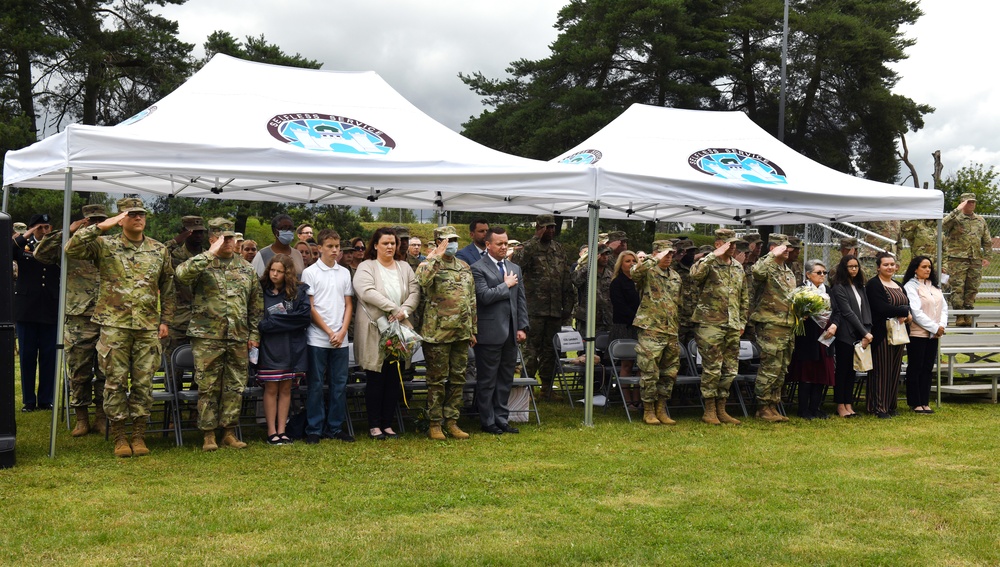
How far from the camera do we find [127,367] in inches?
270

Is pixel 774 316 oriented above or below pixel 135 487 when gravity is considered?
above

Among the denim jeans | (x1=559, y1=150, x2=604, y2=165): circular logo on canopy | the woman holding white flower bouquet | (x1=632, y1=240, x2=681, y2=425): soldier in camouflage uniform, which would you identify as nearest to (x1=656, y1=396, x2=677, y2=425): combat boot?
(x1=632, y1=240, x2=681, y2=425): soldier in camouflage uniform

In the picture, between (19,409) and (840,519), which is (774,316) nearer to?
(840,519)

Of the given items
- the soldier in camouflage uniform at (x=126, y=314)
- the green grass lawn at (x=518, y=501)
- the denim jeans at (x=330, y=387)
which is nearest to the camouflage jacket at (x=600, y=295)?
the green grass lawn at (x=518, y=501)

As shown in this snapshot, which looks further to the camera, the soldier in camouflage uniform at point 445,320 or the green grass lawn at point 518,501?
the soldier in camouflage uniform at point 445,320

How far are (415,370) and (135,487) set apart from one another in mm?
3551

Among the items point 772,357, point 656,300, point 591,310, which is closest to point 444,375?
point 591,310

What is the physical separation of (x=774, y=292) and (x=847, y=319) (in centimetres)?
89

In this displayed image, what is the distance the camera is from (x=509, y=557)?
4.75m

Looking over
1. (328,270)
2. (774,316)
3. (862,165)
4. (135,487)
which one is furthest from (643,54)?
(135,487)

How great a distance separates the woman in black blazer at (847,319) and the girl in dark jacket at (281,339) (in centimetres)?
548

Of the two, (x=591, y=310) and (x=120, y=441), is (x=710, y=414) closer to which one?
(x=591, y=310)

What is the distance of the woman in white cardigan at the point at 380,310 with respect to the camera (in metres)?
7.59

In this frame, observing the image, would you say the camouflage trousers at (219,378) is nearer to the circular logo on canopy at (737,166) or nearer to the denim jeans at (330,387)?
the denim jeans at (330,387)
